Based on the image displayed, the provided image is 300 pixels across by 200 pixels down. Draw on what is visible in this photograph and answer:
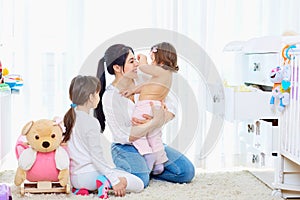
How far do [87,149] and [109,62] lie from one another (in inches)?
16.4

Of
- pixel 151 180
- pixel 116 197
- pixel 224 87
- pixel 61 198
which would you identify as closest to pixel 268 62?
pixel 224 87

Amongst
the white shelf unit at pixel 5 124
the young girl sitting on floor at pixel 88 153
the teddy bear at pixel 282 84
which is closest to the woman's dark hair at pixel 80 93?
the young girl sitting on floor at pixel 88 153

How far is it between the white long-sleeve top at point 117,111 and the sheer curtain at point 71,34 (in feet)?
1.38

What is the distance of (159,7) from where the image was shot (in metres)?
2.94

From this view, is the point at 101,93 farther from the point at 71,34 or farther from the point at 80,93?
the point at 71,34

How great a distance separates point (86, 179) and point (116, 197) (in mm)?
151

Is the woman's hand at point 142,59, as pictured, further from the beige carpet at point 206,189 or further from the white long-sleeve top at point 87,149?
the beige carpet at point 206,189

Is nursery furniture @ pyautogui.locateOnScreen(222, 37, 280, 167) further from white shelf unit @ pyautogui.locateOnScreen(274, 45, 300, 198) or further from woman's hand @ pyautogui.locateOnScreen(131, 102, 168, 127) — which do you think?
woman's hand @ pyautogui.locateOnScreen(131, 102, 168, 127)

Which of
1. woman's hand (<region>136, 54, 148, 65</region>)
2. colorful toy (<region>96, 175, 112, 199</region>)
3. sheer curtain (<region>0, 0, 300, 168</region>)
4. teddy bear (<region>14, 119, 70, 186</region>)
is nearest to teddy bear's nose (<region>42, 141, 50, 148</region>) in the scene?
teddy bear (<region>14, 119, 70, 186</region>)

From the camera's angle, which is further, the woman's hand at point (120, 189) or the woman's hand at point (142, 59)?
the woman's hand at point (142, 59)

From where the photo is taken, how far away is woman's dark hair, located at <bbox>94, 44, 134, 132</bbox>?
238 centimetres

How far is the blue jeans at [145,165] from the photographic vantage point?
7.76 ft

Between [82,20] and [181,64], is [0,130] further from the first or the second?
[181,64]

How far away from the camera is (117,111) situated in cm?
231
